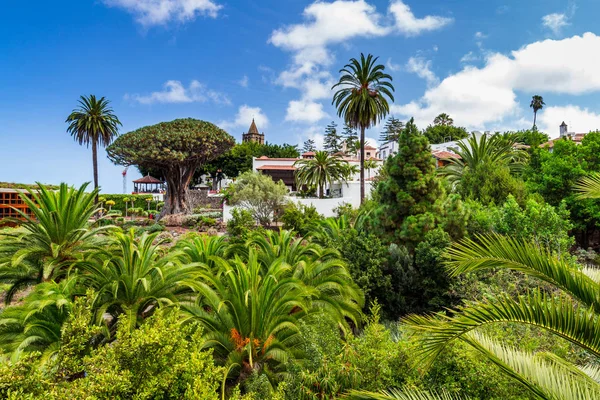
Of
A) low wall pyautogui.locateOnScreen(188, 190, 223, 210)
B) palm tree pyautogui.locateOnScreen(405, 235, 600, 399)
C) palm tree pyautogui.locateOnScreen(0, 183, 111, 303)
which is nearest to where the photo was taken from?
palm tree pyautogui.locateOnScreen(405, 235, 600, 399)

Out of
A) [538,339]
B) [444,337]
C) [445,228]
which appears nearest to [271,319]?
[444,337]

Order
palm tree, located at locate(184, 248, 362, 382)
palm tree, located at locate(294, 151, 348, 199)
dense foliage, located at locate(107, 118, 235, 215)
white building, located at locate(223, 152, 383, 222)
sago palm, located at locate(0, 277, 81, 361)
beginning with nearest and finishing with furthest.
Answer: sago palm, located at locate(0, 277, 81, 361), palm tree, located at locate(184, 248, 362, 382), white building, located at locate(223, 152, 383, 222), dense foliage, located at locate(107, 118, 235, 215), palm tree, located at locate(294, 151, 348, 199)

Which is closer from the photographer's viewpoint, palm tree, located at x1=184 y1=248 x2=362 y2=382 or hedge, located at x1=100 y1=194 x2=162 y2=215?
palm tree, located at x1=184 y1=248 x2=362 y2=382

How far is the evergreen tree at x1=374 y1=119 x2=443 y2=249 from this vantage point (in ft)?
38.4

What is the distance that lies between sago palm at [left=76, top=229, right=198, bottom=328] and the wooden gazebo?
55.1m

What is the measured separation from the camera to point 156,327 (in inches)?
140

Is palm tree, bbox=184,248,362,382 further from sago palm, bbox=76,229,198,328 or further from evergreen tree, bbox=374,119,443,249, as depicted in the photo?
evergreen tree, bbox=374,119,443,249

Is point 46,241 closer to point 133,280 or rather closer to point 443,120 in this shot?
point 133,280

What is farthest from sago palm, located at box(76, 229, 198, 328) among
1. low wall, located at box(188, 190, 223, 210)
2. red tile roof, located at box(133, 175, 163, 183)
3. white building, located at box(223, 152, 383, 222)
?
red tile roof, located at box(133, 175, 163, 183)

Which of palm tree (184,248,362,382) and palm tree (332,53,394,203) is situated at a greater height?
palm tree (332,53,394,203)

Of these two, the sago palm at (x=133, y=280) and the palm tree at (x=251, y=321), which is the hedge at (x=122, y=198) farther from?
the palm tree at (x=251, y=321)

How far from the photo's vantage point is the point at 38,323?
19.5 feet

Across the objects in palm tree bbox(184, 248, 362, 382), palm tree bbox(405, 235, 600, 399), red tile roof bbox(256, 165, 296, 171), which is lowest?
palm tree bbox(184, 248, 362, 382)

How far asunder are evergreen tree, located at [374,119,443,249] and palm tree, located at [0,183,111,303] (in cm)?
931
